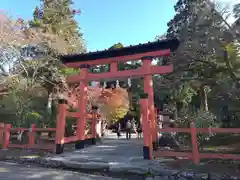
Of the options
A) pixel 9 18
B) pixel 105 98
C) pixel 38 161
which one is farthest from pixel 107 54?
pixel 105 98

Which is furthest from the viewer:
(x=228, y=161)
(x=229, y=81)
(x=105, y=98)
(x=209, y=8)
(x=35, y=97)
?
(x=105, y=98)

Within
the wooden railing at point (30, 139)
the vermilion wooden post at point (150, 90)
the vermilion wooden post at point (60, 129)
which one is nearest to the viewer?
the vermilion wooden post at point (150, 90)

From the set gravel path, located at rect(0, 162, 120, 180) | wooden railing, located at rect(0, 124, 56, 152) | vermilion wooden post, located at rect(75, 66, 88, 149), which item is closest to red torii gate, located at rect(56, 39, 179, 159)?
vermilion wooden post, located at rect(75, 66, 88, 149)

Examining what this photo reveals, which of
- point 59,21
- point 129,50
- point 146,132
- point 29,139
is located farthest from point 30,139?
point 59,21

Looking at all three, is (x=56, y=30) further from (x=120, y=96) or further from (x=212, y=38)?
(x=212, y=38)

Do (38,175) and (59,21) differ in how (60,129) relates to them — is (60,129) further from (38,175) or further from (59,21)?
(59,21)

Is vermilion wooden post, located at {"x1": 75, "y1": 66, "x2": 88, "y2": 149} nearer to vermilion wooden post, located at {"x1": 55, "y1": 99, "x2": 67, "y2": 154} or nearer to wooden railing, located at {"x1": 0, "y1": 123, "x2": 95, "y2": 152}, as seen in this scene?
wooden railing, located at {"x1": 0, "y1": 123, "x2": 95, "y2": 152}

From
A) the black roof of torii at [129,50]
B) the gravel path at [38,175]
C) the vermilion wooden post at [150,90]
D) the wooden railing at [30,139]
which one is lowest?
the gravel path at [38,175]

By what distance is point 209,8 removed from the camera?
8.15m

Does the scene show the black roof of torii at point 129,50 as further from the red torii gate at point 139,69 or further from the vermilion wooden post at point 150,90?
the vermilion wooden post at point 150,90

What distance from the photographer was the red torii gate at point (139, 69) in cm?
645

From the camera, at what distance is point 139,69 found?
752 centimetres

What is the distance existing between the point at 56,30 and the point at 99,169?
37.6ft

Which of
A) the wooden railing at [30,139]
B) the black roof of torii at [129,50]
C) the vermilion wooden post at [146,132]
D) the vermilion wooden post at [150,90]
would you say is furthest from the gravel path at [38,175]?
the black roof of torii at [129,50]
